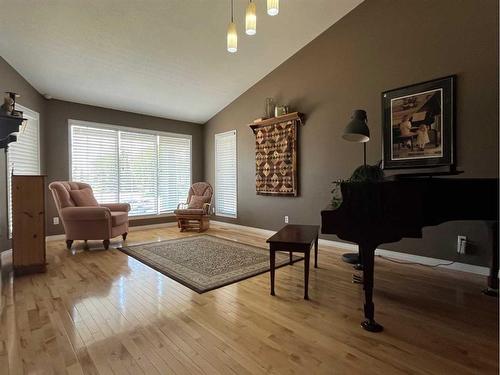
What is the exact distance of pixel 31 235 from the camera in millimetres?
2955

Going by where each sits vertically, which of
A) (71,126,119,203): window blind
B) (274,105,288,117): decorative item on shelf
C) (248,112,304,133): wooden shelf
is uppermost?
(274,105,288,117): decorative item on shelf

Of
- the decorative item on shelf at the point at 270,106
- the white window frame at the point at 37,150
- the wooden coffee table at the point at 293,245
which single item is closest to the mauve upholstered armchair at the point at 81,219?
the white window frame at the point at 37,150

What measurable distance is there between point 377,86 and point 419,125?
78 cm

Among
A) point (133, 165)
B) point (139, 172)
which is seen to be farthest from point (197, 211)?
point (133, 165)

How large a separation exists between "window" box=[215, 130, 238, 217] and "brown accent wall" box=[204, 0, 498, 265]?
0.46m

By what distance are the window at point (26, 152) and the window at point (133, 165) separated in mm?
563

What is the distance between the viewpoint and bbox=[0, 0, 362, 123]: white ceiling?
3.04 meters

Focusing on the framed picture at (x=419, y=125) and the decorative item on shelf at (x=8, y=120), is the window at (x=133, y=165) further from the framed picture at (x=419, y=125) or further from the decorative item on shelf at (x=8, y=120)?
the framed picture at (x=419, y=125)

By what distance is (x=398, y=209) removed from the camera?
5.77 feet

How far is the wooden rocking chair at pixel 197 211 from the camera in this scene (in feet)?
17.3

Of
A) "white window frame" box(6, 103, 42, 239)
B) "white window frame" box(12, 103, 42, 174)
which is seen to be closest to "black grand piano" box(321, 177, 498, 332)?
"white window frame" box(6, 103, 42, 239)

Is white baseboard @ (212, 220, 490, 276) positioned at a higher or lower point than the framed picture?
lower

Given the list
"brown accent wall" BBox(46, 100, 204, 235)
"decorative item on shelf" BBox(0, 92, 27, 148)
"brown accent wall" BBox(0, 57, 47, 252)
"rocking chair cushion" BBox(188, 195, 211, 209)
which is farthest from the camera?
"rocking chair cushion" BBox(188, 195, 211, 209)

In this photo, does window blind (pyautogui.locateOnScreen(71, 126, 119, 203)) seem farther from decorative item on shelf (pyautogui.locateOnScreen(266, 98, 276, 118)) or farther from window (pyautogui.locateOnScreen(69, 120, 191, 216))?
decorative item on shelf (pyautogui.locateOnScreen(266, 98, 276, 118))
